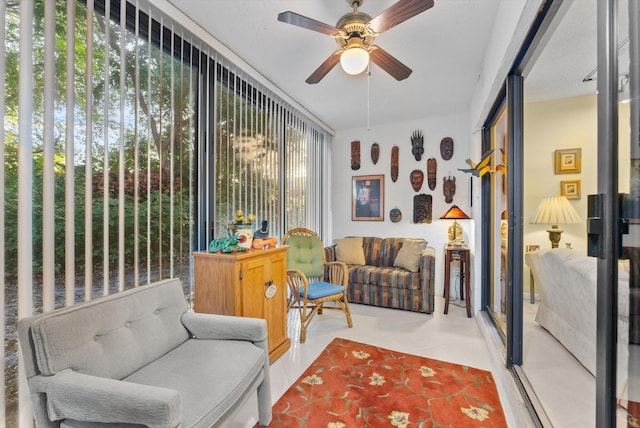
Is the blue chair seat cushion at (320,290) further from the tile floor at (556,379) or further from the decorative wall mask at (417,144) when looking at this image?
the decorative wall mask at (417,144)

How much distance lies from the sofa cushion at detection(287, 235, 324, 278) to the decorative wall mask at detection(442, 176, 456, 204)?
223cm

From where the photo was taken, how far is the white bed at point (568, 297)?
5.17ft

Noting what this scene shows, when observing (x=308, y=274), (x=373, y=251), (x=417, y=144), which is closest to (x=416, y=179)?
(x=417, y=144)

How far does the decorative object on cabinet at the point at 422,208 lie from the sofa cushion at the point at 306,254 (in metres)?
1.93

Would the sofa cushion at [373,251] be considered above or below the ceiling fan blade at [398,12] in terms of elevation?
below

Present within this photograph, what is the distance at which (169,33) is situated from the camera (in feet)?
7.04

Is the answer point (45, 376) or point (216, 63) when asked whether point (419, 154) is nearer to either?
point (216, 63)

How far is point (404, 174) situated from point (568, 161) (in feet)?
9.80

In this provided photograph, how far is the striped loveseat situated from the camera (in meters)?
3.50

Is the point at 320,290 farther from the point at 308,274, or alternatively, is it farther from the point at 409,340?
the point at 409,340

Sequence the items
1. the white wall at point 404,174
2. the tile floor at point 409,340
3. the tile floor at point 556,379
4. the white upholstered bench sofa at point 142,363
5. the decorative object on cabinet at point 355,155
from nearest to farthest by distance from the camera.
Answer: the white upholstered bench sofa at point 142,363, the tile floor at point 556,379, the tile floor at point 409,340, the white wall at point 404,174, the decorative object on cabinet at point 355,155

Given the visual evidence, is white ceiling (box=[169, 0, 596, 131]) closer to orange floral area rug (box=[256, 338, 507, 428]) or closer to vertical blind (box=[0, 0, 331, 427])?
vertical blind (box=[0, 0, 331, 427])

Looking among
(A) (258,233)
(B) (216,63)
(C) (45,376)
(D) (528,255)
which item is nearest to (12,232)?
(C) (45,376)

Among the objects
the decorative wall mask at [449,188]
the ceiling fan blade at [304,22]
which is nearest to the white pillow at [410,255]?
the decorative wall mask at [449,188]
